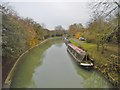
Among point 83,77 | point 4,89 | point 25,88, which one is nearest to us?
point 4,89

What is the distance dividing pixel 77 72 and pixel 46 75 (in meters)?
2.51

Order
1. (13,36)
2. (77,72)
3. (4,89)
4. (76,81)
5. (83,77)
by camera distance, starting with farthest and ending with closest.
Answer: (77,72) < (83,77) < (76,81) < (13,36) < (4,89)

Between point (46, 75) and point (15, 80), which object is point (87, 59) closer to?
point (46, 75)

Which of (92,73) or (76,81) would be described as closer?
(76,81)

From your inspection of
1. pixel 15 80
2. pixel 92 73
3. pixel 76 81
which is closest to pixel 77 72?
pixel 92 73

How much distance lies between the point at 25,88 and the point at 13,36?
2980 millimetres

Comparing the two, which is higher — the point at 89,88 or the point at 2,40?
the point at 2,40

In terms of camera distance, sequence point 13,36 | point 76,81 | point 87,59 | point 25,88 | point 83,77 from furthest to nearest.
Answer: point 87,59 < point 83,77 < point 76,81 < point 13,36 < point 25,88

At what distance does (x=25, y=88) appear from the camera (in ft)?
33.0

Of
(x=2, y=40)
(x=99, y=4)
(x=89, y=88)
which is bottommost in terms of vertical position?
(x=89, y=88)

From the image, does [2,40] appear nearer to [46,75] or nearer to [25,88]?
[25,88]

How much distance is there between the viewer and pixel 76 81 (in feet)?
38.7

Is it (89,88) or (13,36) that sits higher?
(13,36)

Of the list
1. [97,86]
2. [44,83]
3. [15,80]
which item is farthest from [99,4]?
[15,80]
